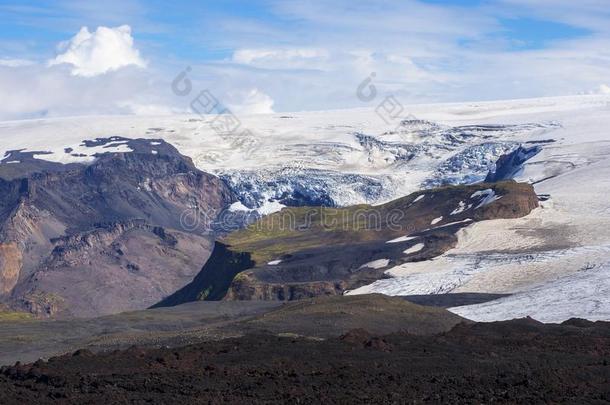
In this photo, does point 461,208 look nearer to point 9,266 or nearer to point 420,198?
point 420,198

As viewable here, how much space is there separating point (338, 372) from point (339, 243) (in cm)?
8030

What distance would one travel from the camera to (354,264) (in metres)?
108

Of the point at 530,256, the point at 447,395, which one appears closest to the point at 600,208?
the point at 530,256

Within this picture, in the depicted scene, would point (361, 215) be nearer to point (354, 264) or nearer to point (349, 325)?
point (354, 264)

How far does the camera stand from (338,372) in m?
42.0

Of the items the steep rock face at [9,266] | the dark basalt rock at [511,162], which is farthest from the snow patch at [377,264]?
the steep rock face at [9,266]

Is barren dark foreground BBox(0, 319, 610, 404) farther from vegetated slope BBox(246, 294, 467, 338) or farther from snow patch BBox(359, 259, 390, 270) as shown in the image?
snow patch BBox(359, 259, 390, 270)

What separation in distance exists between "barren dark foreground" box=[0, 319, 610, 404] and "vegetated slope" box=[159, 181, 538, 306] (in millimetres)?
50135

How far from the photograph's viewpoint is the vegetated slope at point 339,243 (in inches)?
4131

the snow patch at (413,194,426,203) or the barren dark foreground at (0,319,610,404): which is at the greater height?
the snow patch at (413,194,426,203)

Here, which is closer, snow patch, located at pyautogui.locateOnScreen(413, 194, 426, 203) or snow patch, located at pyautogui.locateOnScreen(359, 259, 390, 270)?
snow patch, located at pyautogui.locateOnScreen(359, 259, 390, 270)

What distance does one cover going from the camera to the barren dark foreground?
125ft

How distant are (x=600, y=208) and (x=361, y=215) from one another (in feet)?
113

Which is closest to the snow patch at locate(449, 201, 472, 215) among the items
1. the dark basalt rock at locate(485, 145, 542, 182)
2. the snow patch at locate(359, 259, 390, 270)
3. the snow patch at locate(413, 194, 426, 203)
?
the snow patch at locate(413, 194, 426, 203)
